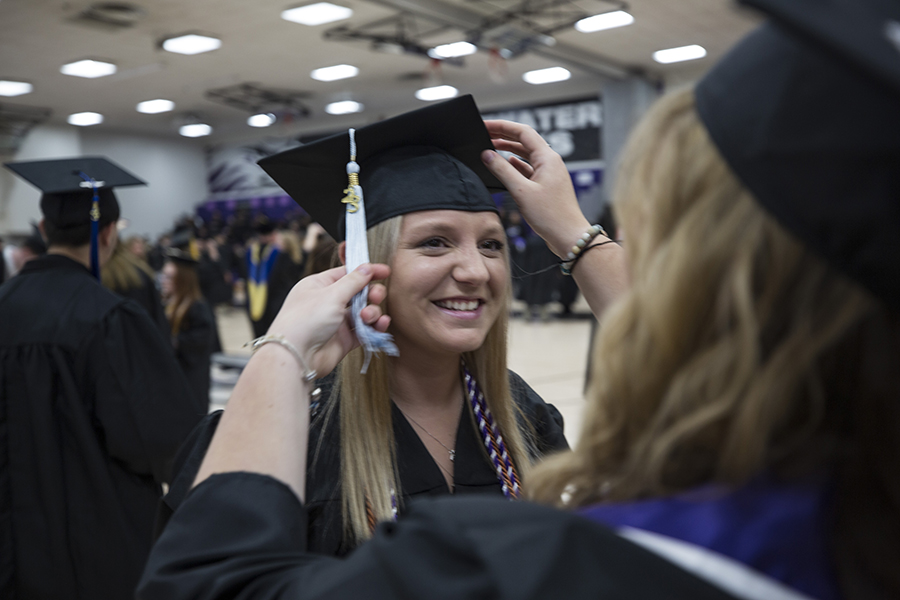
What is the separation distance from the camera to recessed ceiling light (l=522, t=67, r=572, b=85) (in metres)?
15.2

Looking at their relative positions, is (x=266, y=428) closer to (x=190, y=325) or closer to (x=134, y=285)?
(x=134, y=285)

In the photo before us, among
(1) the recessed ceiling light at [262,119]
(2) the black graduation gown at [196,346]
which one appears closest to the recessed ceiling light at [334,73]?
(1) the recessed ceiling light at [262,119]

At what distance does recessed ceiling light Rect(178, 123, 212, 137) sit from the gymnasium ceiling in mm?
999

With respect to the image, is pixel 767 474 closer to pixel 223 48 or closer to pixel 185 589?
pixel 185 589

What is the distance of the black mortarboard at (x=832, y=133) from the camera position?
1.66ft

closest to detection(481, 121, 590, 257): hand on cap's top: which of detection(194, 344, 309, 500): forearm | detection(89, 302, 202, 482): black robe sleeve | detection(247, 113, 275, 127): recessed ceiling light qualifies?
detection(194, 344, 309, 500): forearm

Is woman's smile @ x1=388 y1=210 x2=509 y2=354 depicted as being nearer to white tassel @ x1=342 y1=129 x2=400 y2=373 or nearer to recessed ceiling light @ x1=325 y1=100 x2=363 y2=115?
white tassel @ x1=342 y1=129 x2=400 y2=373

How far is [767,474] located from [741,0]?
15.5 inches

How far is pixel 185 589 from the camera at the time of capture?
2.58 feet

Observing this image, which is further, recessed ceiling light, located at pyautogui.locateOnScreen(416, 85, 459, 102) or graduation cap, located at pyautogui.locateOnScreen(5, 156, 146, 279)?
recessed ceiling light, located at pyautogui.locateOnScreen(416, 85, 459, 102)

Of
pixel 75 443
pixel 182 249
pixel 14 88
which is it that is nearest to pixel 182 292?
pixel 182 249

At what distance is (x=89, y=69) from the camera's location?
13258mm

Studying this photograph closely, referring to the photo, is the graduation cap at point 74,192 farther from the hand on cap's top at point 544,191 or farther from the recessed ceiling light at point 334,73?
the recessed ceiling light at point 334,73

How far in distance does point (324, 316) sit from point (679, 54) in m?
14.3
